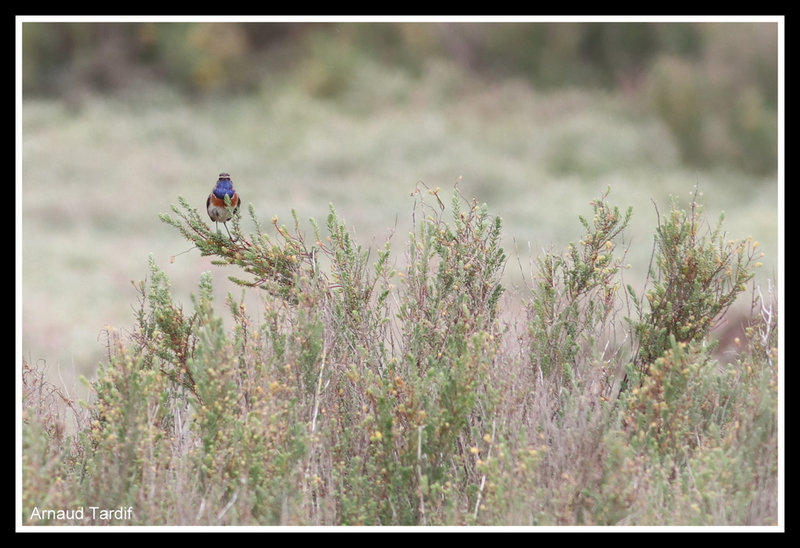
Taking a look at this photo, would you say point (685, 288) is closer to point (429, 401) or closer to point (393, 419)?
point (429, 401)

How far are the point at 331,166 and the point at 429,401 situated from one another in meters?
19.0

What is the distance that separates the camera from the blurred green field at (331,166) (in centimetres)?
1666

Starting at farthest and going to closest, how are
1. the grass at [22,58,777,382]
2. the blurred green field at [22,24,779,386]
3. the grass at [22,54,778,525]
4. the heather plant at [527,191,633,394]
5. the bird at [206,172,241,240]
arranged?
the grass at [22,58,777,382]
the blurred green field at [22,24,779,386]
the bird at [206,172,241,240]
the heather plant at [527,191,633,394]
the grass at [22,54,778,525]

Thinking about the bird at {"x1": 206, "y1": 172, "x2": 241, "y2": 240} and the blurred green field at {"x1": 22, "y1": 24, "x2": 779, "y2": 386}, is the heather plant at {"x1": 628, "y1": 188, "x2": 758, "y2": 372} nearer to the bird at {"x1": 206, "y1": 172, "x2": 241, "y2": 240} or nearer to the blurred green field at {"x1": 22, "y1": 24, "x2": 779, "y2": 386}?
the bird at {"x1": 206, "y1": 172, "x2": 241, "y2": 240}

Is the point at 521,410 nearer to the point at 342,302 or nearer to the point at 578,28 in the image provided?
the point at 342,302

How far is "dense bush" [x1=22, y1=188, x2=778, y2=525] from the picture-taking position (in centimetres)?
402

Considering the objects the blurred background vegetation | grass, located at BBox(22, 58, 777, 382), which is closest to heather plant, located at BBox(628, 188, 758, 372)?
grass, located at BBox(22, 58, 777, 382)

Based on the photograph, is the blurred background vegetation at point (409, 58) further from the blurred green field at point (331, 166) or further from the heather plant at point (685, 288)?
the heather plant at point (685, 288)

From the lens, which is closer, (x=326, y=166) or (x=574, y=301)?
(x=574, y=301)

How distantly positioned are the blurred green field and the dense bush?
9056 millimetres

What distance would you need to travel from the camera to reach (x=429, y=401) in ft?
14.3

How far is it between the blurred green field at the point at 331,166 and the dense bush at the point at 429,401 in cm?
906

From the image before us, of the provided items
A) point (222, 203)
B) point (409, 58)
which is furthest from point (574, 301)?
point (409, 58)

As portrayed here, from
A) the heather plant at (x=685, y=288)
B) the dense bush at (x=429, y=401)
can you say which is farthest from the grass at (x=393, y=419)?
the heather plant at (x=685, y=288)
